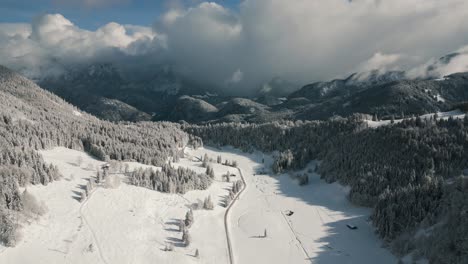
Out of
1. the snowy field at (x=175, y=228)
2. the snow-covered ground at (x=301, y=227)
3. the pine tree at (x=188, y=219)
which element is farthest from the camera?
the pine tree at (x=188, y=219)

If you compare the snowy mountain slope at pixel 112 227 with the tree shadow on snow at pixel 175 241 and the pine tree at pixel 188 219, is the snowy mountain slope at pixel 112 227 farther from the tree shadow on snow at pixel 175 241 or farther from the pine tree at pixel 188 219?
the pine tree at pixel 188 219

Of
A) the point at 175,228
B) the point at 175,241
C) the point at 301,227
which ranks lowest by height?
the point at 301,227

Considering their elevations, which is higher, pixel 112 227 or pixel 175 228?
pixel 112 227

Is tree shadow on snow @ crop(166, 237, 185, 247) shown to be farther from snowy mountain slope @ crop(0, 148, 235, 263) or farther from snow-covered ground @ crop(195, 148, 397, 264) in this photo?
snow-covered ground @ crop(195, 148, 397, 264)

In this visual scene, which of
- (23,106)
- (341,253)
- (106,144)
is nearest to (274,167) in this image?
(106,144)

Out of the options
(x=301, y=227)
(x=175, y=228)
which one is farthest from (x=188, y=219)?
Result: (x=301, y=227)

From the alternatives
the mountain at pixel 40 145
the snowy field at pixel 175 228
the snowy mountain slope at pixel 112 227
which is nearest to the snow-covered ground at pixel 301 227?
the snowy field at pixel 175 228

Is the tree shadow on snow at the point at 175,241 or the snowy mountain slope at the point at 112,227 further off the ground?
the snowy mountain slope at the point at 112,227

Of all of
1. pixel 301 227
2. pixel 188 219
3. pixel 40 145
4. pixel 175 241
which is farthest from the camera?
pixel 40 145

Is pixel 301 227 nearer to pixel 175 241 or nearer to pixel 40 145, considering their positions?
pixel 175 241
